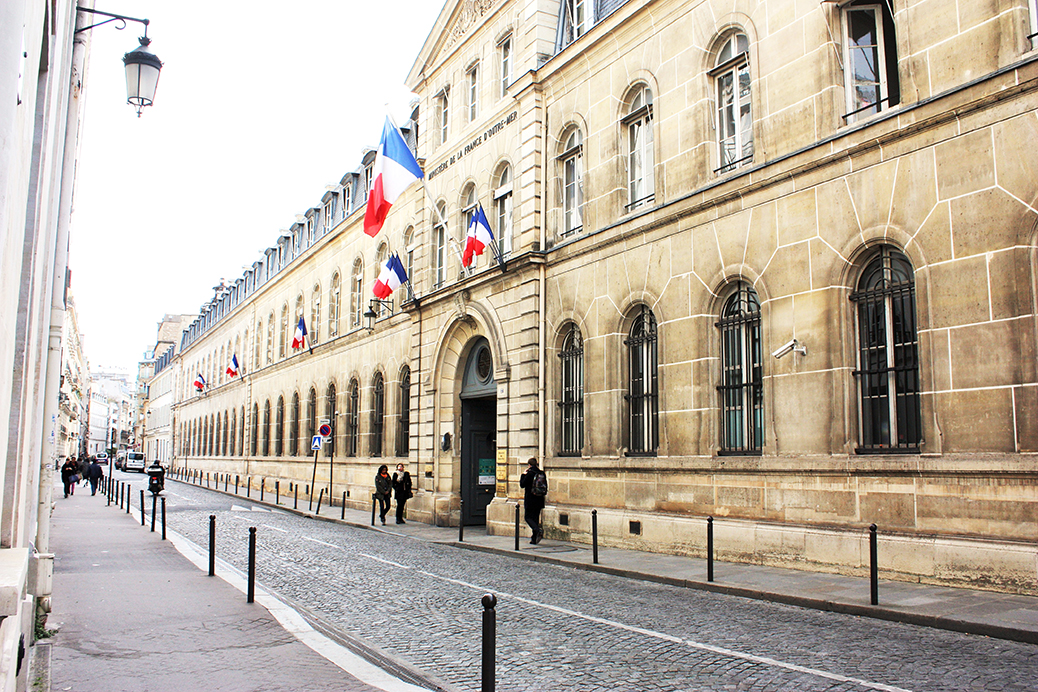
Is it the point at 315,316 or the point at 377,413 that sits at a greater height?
the point at 315,316

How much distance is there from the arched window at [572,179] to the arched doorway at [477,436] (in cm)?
488

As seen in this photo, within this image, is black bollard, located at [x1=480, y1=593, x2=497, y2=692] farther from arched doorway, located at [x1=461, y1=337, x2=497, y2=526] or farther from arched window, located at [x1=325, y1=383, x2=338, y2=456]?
arched window, located at [x1=325, y1=383, x2=338, y2=456]

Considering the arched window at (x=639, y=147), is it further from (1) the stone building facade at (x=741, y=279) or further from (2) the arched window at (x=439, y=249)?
(2) the arched window at (x=439, y=249)

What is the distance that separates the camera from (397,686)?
679cm

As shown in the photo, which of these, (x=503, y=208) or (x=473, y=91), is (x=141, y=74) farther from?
(x=473, y=91)

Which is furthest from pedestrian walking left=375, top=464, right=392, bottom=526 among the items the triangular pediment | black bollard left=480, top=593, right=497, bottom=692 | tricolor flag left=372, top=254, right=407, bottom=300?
black bollard left=480, top=593, right=497, bottom=692

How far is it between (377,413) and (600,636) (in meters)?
23.0

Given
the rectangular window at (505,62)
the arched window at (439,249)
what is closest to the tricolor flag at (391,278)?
the arched window at (439,249)

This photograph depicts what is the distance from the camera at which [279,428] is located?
4362 centimetres

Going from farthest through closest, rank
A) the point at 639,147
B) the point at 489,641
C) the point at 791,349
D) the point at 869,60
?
the point at 639,147 → the point at 791,349 → the point at 869,60 → the point at 489,641

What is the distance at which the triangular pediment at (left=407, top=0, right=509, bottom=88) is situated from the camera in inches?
943

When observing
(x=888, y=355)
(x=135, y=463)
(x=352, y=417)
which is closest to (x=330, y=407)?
(x=352, y=417)

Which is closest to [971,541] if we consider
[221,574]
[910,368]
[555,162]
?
[910,368]

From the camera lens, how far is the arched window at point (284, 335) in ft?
144
